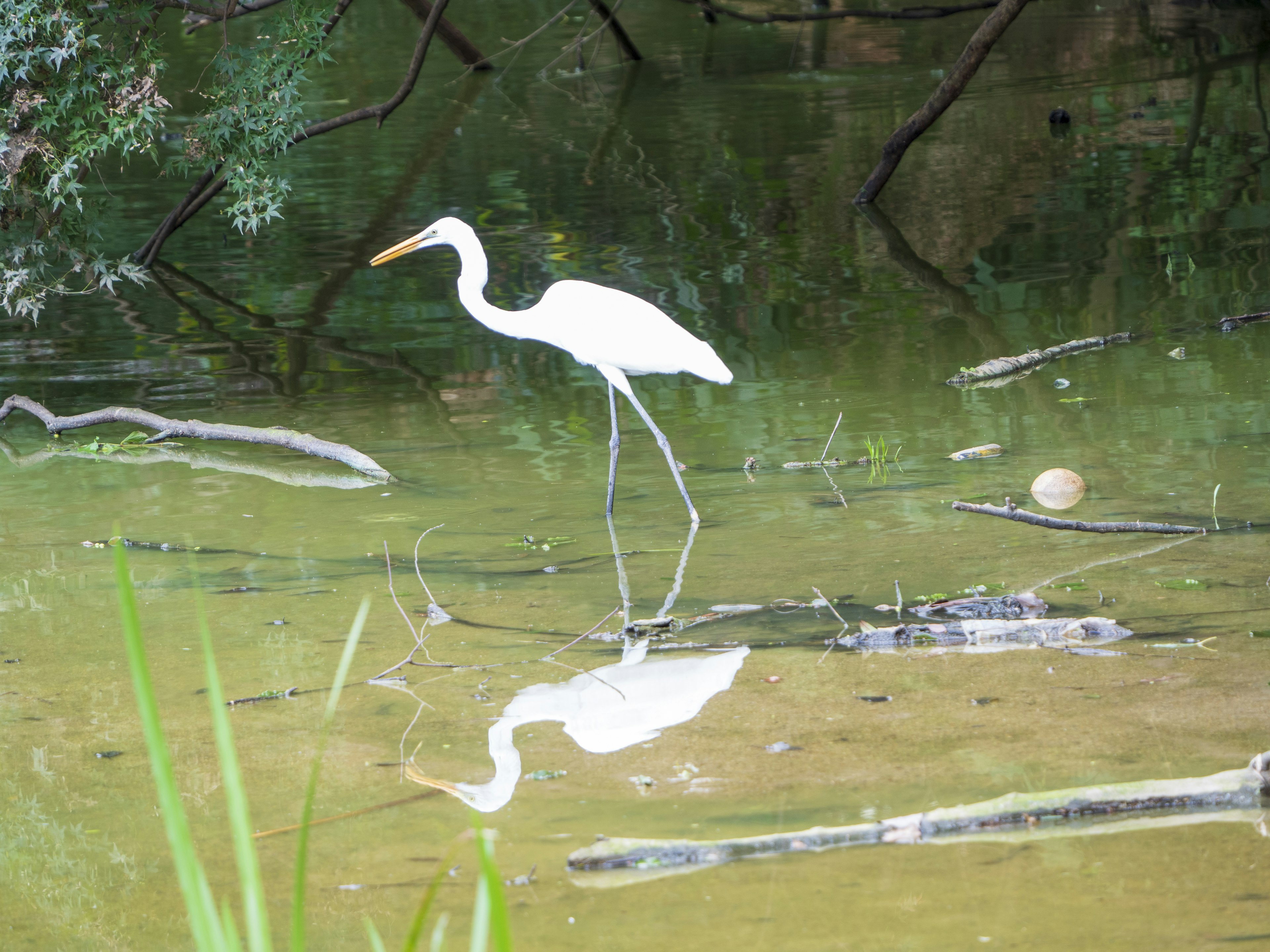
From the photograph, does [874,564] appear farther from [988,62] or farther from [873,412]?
[988,62]

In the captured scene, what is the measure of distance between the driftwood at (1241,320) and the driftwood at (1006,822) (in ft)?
17.3

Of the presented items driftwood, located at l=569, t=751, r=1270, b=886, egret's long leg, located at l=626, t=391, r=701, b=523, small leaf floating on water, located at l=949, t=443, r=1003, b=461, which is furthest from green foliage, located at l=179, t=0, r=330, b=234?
driftwood, located at l=569, t=751, r=1270, b=886

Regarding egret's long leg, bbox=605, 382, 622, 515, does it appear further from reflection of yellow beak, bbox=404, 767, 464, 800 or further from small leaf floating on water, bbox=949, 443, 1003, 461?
reflection of yellow beak, bbox=404, 767, 464, 800

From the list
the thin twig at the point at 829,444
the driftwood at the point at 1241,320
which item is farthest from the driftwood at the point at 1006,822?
the driftwood at the point at 1241,320

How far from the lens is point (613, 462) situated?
5691mm

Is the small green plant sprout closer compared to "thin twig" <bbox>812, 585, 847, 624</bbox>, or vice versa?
"thin twig" <bbox>812, 585, 847, 624</bbox>

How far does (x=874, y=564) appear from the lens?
4.73 m

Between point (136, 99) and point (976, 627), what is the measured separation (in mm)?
5470

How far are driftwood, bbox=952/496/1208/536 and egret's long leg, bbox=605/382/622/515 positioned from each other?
152 cm

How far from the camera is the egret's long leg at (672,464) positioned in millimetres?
5418

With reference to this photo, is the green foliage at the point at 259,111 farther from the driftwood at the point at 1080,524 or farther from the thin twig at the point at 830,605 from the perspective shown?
the driftwood at the point at 1080,524

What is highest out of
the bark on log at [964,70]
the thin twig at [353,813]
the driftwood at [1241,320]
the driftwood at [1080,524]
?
the bark on log at [964,70]

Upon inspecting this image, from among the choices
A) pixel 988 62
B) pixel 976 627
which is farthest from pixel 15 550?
pixel 988 62

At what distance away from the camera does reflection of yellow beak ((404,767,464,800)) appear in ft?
10.7
